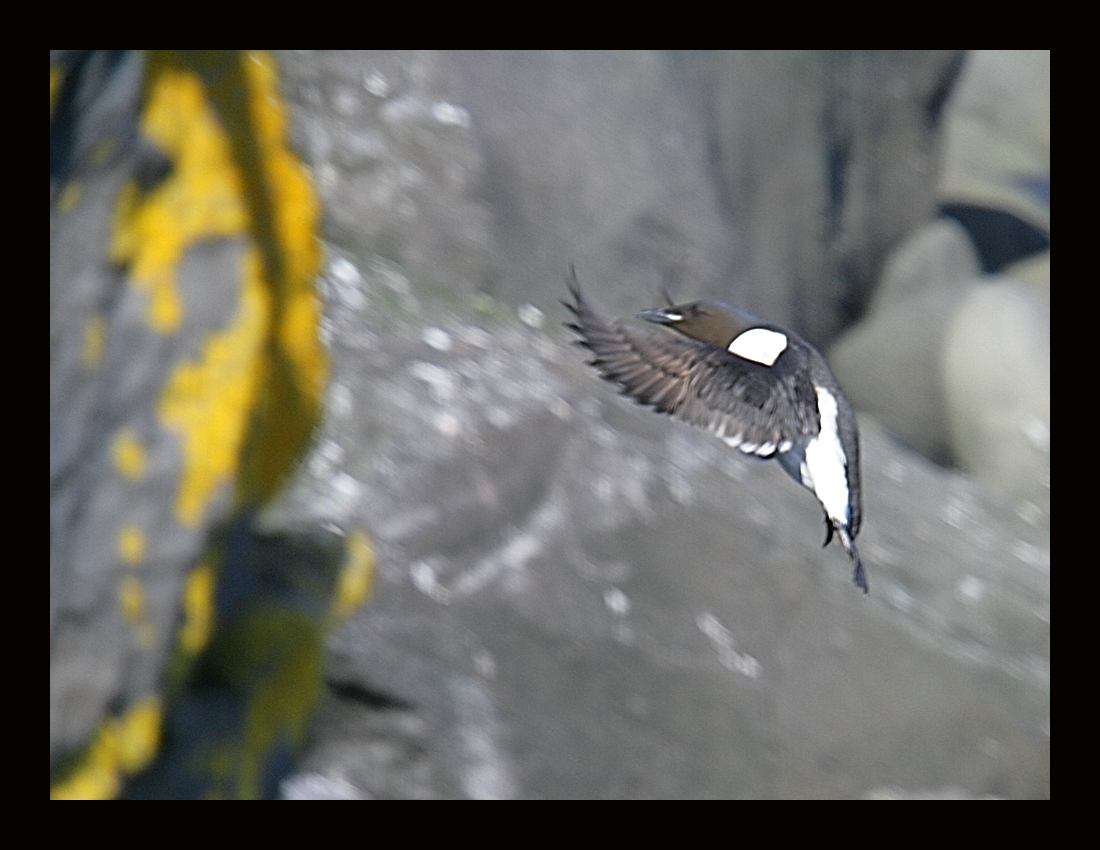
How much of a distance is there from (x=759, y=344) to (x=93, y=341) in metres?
1.14

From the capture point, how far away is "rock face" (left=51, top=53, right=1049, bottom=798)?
91.6 inches

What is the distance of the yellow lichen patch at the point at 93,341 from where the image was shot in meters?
2.07

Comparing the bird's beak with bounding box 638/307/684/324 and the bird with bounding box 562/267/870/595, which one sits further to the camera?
the bird's beak with bounding box 638/307/684/324

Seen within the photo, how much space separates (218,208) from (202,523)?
1.72 feet

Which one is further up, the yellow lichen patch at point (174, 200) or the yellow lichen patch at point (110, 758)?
the yellow lichen patch at point (174, 200)

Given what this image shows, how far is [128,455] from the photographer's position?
2037 millimetres

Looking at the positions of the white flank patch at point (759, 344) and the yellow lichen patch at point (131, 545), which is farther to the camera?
the white flank patch at point (759, 344)

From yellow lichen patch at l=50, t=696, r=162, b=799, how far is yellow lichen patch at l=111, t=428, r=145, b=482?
0.36 meters

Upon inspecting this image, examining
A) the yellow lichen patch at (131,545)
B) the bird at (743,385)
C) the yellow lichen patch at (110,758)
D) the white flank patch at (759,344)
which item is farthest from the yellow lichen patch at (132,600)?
the white flank patch at (759,344)

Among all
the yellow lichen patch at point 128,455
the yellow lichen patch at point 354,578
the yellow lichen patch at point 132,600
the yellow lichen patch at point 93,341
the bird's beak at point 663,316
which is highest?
the bird's beak at point 663,316

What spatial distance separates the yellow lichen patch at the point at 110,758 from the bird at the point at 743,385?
0.92 meters

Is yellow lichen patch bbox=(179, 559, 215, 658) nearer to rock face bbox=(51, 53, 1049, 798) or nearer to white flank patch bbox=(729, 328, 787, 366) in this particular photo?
rock face bbox=(51, 53, 1049, 798)

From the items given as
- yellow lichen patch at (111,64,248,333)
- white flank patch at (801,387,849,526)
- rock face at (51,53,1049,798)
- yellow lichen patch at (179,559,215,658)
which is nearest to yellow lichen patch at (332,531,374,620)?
rock face at (51,53,1049,798)

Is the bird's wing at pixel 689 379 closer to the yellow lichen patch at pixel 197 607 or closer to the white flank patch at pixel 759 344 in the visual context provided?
the white flank patch at pixel 759 344
